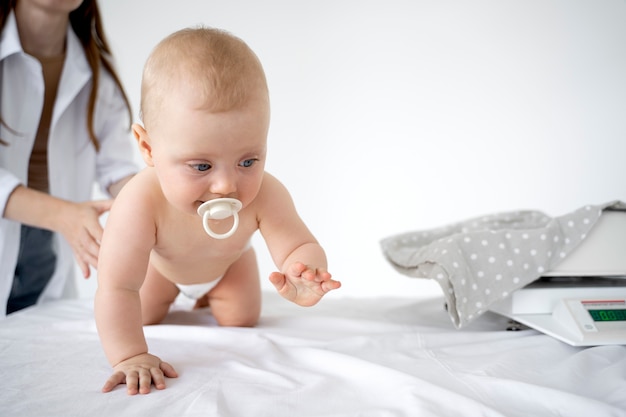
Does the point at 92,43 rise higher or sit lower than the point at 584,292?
higher

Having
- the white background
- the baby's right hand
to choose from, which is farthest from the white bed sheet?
the white background

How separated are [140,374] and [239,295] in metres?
0.41

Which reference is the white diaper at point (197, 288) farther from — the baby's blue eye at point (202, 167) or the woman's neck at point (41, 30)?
the woman's neck at point (41, 30)

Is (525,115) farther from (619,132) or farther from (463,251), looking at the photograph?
(463,251)

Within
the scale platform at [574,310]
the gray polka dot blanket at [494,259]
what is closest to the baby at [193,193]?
the gray polka dot blanket at [494,259]

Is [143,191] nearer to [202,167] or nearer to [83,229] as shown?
[202,167]

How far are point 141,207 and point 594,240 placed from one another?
35.2 inches

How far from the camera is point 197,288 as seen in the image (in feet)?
4.32

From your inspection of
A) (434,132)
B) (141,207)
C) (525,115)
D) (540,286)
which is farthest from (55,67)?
(525,115)

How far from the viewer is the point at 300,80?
3.11 meters

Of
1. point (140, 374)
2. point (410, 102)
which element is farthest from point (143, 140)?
point (410, 102)

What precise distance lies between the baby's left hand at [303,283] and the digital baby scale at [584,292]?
0.49 m

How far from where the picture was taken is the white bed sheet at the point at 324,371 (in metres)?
0.84

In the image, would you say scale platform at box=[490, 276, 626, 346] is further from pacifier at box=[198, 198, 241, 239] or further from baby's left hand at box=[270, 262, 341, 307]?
pacifier at box=[198, 198, 241, 239]
